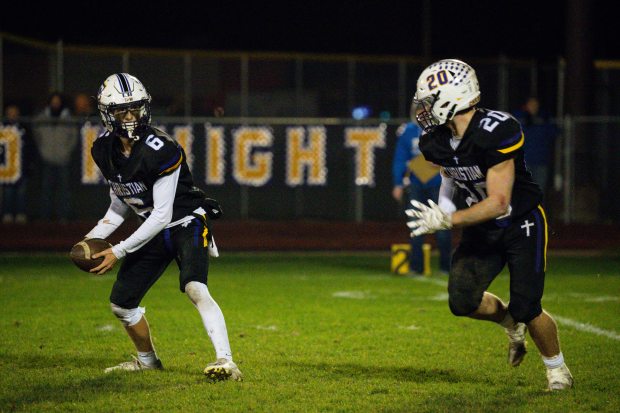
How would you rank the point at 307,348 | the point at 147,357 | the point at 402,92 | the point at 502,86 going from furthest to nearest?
the point at 402,92, the point at 502,86, the point at 307,348, the point at 147,357

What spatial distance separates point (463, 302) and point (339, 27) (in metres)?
36.5

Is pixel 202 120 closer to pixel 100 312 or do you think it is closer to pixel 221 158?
pixel 221 158

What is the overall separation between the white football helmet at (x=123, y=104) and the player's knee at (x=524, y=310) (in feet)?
7.69

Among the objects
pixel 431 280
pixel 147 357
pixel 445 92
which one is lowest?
pixel 431 280

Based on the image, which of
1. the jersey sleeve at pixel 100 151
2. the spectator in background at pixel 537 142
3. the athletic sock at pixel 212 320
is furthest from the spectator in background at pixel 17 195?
the athletic sock at pixel 212 320

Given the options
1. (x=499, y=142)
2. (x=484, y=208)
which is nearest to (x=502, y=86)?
(x=499, y=142)

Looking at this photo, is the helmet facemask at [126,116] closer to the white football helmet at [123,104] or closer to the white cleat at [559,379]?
the white football helmet at [123,104]

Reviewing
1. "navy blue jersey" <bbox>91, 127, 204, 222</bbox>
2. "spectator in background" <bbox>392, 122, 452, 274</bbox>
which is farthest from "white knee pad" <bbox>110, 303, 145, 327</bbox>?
"spectator in background" <bbox>392, 122, 452, 274</bbox>

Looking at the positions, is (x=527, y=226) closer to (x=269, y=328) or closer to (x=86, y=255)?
(x=86, y=255)

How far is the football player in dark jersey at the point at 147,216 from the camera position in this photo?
19.5 feet

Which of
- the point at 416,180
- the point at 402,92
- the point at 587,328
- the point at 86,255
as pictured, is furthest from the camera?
the point at 402,92

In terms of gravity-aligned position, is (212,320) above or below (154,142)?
below

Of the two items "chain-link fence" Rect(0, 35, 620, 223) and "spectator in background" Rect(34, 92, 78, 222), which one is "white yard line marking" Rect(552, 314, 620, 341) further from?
"spectator in background" Rect(34, 92, 78, 222)

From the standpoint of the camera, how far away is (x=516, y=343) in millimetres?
6148
